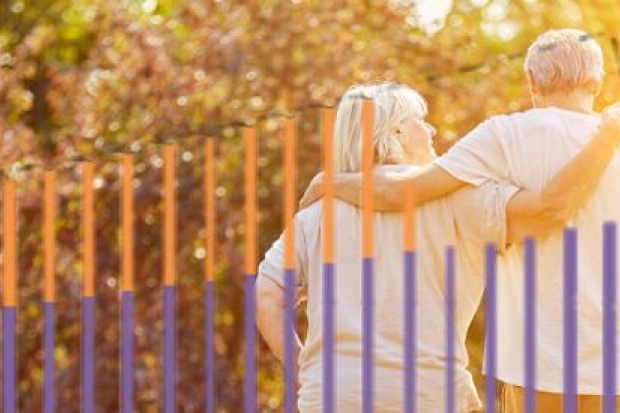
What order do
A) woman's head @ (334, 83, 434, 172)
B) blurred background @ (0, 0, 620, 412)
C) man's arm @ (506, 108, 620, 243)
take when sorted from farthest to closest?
1. blurred background @ (0, 0, 620, 412)
2. woman's head @ (334, 83, 434, 172)
3. man's arm @ (506, 108, 620, 243)

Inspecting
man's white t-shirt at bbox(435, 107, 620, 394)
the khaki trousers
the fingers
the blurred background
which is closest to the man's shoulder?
man's white t-shirt at bbox(435, 107, 620, 394)

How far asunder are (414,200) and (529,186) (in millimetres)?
266

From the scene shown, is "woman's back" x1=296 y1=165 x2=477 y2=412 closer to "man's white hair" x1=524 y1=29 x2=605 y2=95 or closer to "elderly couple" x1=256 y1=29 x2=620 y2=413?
"elderly couple" x1=256 y1=29 x2=620 y2=413

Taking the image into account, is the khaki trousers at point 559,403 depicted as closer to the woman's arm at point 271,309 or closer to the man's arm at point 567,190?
the man's arm at point 567,190

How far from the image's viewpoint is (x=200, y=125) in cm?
1030

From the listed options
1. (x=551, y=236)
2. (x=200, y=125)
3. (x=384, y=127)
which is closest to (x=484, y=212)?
(x=551, y=236)

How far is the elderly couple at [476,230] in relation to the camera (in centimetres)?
475

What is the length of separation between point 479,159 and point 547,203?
191mm

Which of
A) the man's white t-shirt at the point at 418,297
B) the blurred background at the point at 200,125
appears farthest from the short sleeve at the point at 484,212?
the blurred background at the point at 200,125

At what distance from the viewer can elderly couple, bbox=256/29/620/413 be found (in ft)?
15.6

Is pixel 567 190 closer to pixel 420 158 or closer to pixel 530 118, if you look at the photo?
pixel 530 118

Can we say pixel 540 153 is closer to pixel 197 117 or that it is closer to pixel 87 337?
pixel 87 337

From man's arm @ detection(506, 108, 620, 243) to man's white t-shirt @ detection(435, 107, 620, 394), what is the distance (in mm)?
38

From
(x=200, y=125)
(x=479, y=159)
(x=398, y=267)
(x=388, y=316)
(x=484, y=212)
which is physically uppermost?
(x=200, y=125)
